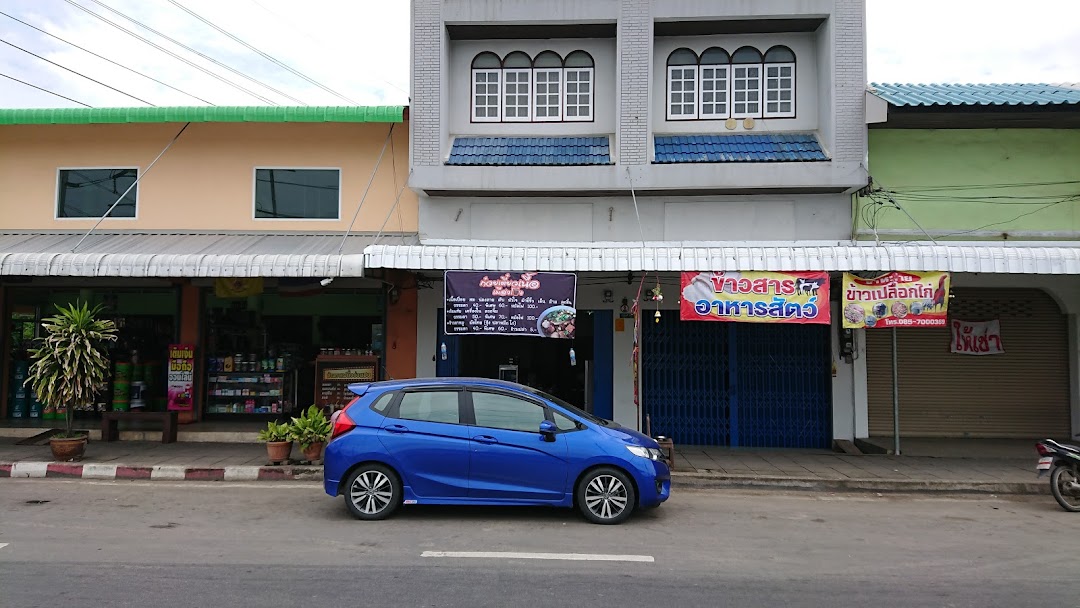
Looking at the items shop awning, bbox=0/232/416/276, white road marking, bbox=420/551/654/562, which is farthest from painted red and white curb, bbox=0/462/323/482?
white road marking, bbox=420/551/654/562

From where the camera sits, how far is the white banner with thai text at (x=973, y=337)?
13625mm

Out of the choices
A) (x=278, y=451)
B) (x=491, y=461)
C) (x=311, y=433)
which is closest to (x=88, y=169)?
(x=278, y=451)

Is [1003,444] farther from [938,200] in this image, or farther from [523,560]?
[523,560]

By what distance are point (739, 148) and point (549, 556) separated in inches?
351

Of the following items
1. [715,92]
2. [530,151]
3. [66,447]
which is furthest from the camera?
[715,92]

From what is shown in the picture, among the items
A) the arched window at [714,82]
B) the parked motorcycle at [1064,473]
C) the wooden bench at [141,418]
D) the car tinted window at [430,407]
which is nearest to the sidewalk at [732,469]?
the wooden bench at [141,418]

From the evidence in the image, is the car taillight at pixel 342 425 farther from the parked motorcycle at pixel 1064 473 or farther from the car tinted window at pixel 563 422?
the parked motorcycle at pixel 1064 473

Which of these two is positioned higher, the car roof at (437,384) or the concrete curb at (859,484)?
the car roof at (437,384)

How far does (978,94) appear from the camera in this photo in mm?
12922

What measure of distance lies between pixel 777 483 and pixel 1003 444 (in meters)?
6.00

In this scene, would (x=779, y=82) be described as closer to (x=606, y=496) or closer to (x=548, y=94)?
(x=548, y=94)

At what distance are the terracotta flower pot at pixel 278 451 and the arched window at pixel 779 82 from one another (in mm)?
10474

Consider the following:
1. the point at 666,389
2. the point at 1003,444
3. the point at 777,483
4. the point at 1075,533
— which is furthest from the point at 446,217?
the point at 1003,444

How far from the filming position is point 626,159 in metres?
12.4
